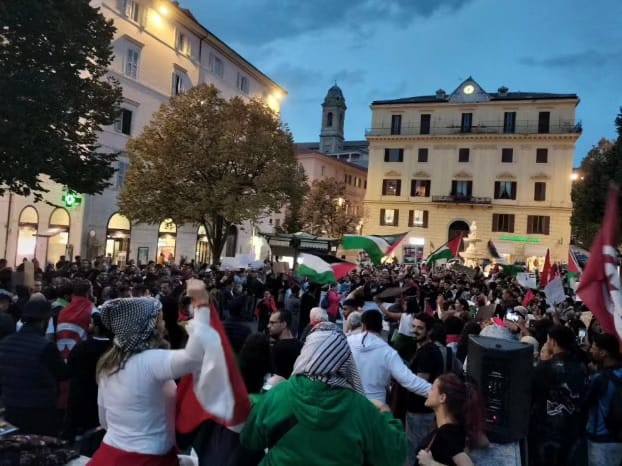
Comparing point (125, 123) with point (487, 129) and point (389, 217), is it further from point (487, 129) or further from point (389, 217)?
point (487, 129)

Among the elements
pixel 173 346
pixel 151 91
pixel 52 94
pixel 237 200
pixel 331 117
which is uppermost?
pixel 331 117

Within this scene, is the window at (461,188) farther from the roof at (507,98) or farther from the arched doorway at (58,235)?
the arched doorway at (58,235)

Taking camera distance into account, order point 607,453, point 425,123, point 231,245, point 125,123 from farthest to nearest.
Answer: point 425,123
point 231,245
point 125,123
point 607,453

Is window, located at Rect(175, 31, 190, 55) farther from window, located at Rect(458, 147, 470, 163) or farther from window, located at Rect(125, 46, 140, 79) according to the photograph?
window, located at Rect(458, 147, 470, 163)

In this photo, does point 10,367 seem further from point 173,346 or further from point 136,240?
point 136,240

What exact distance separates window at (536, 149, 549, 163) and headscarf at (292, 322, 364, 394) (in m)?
52.7

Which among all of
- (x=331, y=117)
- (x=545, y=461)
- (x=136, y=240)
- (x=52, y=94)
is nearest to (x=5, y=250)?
(x=136, y=240)

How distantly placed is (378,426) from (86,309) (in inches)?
179

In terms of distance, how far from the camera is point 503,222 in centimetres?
5184

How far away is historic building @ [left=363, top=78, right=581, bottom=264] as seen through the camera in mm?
50125

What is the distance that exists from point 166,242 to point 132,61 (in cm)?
1110

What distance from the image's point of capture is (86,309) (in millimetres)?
6172

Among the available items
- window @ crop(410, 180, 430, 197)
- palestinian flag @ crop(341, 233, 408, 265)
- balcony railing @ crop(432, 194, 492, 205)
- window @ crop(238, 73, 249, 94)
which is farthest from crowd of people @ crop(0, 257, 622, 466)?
window @ crop(410, 180, 430, 197)

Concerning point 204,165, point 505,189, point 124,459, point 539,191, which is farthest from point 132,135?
point 539,191
